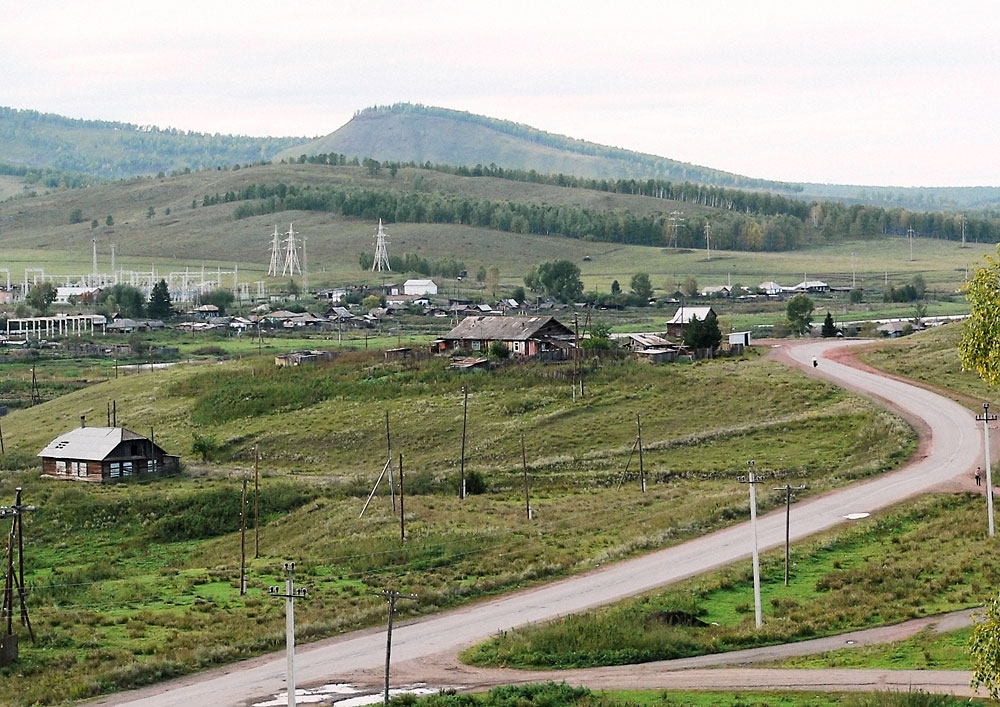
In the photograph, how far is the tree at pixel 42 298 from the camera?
147375 mm

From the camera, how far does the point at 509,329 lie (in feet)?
285

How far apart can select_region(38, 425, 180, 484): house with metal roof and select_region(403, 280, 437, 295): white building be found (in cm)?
9540

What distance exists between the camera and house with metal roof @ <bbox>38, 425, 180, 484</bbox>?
62094mm

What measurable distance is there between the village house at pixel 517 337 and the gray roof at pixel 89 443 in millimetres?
26674

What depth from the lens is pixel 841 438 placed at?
200 ft

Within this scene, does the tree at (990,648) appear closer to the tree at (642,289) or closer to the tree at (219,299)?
the tree at (642,289)

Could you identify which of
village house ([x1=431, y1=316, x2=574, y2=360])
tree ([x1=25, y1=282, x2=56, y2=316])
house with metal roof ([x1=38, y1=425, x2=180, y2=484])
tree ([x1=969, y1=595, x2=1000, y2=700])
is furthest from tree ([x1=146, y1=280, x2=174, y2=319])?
tree ([x1=969, y1=595, x2=1000, y2=700])

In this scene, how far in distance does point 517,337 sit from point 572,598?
155ft

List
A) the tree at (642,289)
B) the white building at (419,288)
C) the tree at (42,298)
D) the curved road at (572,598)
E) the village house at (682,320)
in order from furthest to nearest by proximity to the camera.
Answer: the white building at (419,288)
the tree at (42,298)
the tree at (642,289)
the village house at (682,320)
the curved road at (572,598)

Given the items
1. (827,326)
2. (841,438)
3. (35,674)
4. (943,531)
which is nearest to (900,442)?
(841,438)

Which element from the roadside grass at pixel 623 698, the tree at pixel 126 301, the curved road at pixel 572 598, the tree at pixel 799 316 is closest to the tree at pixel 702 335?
the tree at pixel 799 316

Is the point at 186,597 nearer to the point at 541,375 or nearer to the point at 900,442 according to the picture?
the point at 900,442

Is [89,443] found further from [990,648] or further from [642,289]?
[642,289]

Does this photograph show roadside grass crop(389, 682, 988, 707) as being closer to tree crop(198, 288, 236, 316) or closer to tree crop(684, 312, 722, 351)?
tree crop(684, 312, 722, 351)
